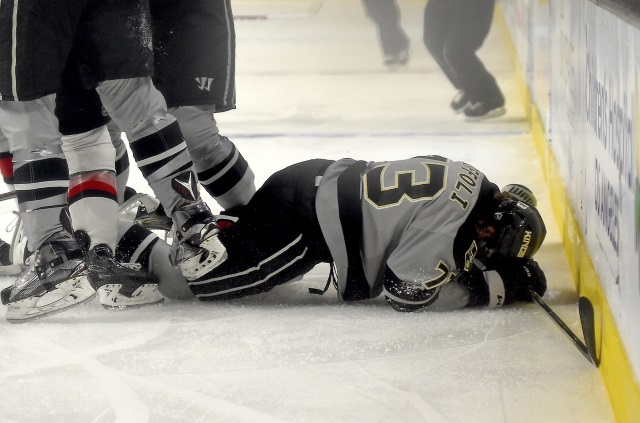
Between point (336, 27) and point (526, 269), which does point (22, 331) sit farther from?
point (336, 27)

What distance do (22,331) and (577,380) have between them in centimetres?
105

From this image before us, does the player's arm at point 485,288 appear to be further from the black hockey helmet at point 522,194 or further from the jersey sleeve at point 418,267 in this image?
the black hockey helmet at point 522,194

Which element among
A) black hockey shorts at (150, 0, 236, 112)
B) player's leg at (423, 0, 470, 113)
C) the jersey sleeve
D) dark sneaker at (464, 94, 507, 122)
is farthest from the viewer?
player's leg at (423, 0, 470, 113)

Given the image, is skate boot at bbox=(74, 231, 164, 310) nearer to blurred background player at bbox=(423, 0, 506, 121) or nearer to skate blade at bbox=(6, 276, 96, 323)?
skate blade at bbox=(6, 276, 96, 323)

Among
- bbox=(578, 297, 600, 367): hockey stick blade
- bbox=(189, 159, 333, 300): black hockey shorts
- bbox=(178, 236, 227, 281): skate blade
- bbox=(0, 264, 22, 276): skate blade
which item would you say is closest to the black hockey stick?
bbox=(578, 297, 600, 367): hockey stick blade

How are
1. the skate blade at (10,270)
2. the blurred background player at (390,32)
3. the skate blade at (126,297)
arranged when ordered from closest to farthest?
the skate blade at (126,297), the skate blade at (10,270), the blurred background player at (390,32)

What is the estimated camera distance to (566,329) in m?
1.80

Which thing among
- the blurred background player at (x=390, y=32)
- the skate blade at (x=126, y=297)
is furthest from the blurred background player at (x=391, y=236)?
the blurred background player at (x=390, y=32)

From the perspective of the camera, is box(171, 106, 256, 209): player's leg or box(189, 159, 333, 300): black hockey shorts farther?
box(171, 106, 256, 209): player's leg

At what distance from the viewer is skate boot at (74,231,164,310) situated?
201cm

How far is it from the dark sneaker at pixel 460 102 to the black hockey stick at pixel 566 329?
239cm

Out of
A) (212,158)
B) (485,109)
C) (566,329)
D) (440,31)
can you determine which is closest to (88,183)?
(212,158)

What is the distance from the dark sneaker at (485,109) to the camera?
417 centimetres

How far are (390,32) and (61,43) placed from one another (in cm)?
326
